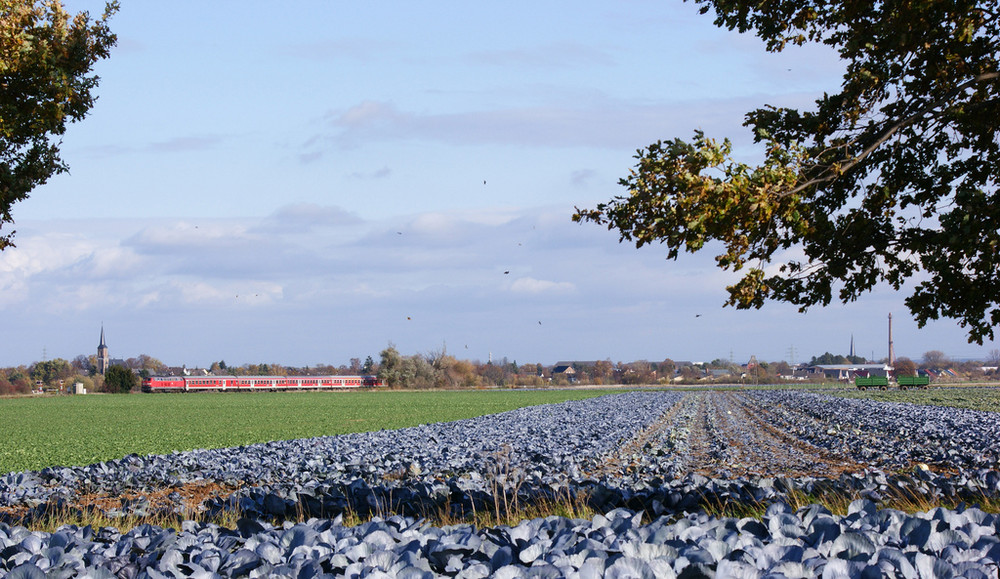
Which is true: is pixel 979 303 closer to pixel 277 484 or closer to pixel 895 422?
pixel 277 484

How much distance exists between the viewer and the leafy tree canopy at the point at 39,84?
1456cm

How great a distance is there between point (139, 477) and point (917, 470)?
1409 centimetres

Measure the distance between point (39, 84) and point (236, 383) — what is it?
10206 cm

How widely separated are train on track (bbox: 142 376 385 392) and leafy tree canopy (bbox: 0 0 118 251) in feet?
322

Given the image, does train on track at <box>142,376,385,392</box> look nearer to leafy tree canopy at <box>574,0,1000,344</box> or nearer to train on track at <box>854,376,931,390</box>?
train on track at <box>854,376,931,390</box>

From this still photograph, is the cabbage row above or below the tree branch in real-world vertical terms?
below

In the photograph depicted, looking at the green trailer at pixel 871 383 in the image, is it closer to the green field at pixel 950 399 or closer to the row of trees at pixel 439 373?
the green field at pixel 950 399

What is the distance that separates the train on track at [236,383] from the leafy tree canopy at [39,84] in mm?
98228

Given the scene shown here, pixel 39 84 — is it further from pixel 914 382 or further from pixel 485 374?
pixel 485 374

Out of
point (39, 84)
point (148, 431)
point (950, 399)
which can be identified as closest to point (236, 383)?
point (148, 431)

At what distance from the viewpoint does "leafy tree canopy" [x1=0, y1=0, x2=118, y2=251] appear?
14562 mm

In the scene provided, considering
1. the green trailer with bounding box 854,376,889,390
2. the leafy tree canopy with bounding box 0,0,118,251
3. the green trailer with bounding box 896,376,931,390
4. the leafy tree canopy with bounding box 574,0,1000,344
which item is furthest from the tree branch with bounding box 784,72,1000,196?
the green trailer with bounding box 896,376,931,390

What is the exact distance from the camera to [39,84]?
49.4ft

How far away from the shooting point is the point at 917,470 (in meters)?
11.2
